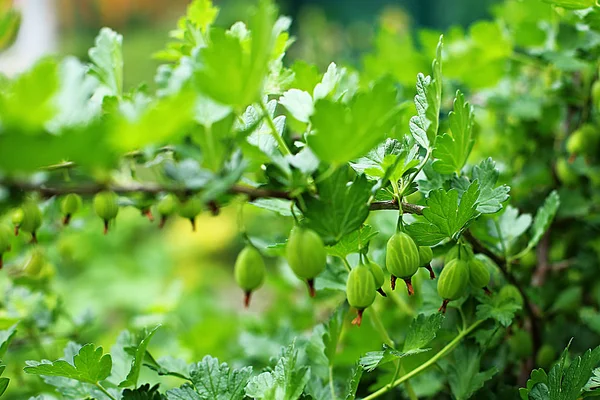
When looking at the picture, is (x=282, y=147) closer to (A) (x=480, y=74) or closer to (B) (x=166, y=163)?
(B) (x=166, y=163)

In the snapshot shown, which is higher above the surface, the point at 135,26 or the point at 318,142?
the point at 318,142

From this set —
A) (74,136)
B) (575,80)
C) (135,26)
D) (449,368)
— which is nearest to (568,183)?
(575,80)

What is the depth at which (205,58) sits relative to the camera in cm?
30

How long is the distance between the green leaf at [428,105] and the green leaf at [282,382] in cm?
18

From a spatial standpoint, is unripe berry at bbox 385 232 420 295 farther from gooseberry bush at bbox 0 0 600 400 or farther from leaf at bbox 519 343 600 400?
leaf at bbox 519 343 600 400

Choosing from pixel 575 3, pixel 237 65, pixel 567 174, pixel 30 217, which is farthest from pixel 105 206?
pixel 567 174

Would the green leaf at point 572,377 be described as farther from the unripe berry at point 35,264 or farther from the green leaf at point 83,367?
the unripe berry at point 35,264

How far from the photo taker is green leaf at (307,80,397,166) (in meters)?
0.30

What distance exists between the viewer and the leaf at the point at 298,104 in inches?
15.3

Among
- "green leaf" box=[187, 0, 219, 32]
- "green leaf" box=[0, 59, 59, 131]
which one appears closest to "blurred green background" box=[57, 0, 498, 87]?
"green leaf" box=[187, 0, 219, 32]

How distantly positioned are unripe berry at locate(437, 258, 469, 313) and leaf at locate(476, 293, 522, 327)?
0.15 feet

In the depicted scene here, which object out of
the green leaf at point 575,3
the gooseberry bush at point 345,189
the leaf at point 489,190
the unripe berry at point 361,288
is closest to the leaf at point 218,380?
the gooseberry bush at point 345,189

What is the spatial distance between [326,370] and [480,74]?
452 millimetres

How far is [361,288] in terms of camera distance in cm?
37
